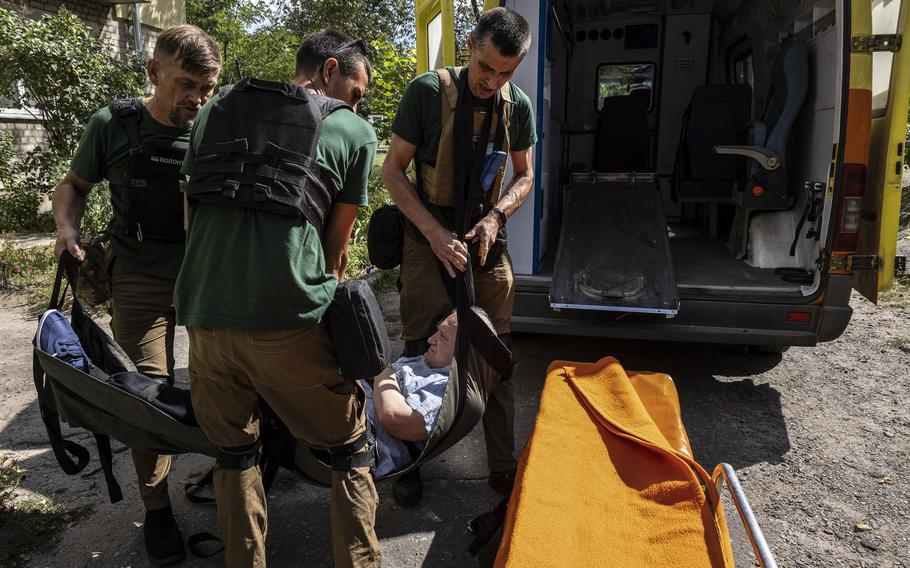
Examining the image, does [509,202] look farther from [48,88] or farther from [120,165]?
[48,88]

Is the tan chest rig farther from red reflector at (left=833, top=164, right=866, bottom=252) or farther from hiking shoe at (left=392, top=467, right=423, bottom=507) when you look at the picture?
red reflector at (left=833, top=164, right=866, bottom=252)

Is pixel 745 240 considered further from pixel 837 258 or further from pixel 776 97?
pixel 837 258

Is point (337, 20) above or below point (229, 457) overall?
above

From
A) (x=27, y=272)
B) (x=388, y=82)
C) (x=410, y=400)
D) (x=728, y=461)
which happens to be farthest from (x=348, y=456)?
(x=388, y=82)

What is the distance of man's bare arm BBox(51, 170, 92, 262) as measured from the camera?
2322mm

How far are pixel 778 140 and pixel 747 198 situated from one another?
0.46 m

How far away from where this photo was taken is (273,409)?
197 centimetres

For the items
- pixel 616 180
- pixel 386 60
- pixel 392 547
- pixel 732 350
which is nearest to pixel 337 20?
pixel 386 60

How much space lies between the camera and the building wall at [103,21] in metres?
9.62

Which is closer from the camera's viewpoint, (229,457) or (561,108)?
(229,457)

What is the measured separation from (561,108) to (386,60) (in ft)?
10.8

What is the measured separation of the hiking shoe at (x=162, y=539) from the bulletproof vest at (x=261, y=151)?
145 centimetres

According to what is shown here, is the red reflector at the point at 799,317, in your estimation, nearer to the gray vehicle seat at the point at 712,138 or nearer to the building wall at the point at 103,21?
the gray vehicle seat at the point at 712,138

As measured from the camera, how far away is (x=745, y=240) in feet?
15.7
